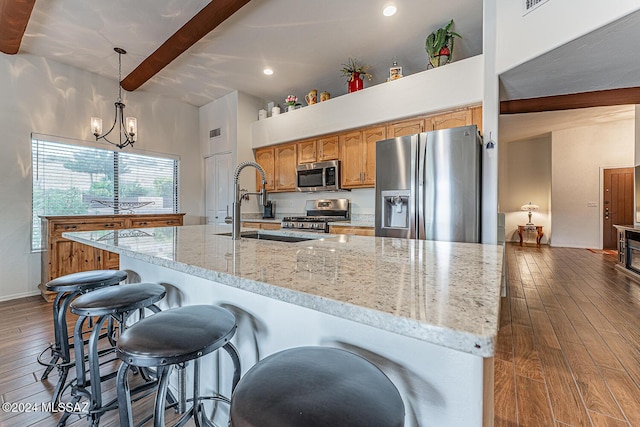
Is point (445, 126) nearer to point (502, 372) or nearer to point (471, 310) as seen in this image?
point (502, 372)

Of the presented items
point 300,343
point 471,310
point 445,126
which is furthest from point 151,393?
point 445,126

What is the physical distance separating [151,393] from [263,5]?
3204 mm

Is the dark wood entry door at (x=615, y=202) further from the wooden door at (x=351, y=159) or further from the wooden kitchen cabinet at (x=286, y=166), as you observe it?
the wooden kitchen cabinet at (x=286, y=166)

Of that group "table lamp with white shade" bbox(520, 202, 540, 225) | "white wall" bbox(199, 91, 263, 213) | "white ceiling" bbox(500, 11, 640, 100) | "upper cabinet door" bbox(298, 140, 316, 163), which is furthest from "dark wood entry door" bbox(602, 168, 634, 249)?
"white wall" bbox(199, 91, 263, 213)

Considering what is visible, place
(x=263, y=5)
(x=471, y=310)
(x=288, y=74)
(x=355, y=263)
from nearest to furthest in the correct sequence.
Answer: (x=471, y=310) → (x=355, y=263) → (x=263, y=5) → (x=288, y=74)

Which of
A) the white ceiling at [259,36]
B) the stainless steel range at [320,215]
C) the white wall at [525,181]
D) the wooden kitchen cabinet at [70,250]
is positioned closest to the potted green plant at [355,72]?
the white ceiling at [259,36]

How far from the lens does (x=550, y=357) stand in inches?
81.2

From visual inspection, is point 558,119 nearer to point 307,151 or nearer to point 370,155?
point 370,155

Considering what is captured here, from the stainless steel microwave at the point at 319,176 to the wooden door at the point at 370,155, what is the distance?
41cm

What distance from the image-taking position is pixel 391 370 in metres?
0.81

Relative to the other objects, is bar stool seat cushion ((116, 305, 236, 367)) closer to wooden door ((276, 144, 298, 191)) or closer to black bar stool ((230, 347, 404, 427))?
black bar stool ((230, 347, 404, 427))

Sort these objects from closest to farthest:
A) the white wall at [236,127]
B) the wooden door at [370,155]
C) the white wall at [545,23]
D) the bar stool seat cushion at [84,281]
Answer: the bar stool seat cushion at [84,281], the white wall at [545,23], the wooden door at [370,155], the white wall at [236,127]

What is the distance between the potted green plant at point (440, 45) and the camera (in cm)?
290

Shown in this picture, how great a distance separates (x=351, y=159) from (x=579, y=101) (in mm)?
3563
